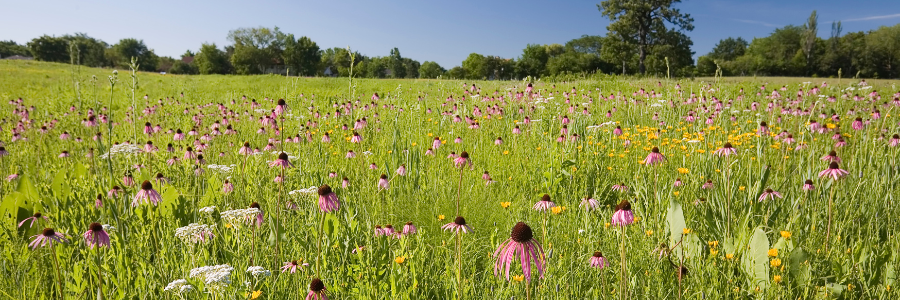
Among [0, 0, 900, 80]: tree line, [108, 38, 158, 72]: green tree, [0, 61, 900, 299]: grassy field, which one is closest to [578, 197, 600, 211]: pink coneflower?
[0, 61, 900, 299]: grassy field

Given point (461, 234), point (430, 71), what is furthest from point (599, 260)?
point (430, 71)

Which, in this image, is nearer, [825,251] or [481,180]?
[825,251]

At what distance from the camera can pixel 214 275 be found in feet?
4.50

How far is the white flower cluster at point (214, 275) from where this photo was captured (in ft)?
4.41

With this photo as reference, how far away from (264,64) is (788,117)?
256 ft

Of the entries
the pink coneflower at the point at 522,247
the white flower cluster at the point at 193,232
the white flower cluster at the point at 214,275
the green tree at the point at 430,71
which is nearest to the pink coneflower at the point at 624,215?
the pink coneflower at the point at 522,247

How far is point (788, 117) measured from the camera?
5637mm

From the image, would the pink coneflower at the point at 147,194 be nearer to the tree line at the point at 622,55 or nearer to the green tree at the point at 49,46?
the tree line at the point at 622,55

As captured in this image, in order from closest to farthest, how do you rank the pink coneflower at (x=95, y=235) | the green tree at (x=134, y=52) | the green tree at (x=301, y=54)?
the pink coneflower at (x=95, y=235) < the green tree at (x=301, y=54) < the green tree at (x=134, y=52)

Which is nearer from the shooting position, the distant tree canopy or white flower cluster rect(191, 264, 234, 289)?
white flower cluster rect(191, 264, 234, 289)

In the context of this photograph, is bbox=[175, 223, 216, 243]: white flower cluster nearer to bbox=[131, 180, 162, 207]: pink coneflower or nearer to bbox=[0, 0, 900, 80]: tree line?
bbox=[131, 180, 162, 207]: pink coneflower

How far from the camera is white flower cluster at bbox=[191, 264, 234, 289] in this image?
134 cm

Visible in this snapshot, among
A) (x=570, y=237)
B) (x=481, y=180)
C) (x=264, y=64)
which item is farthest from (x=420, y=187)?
(x=264, y=64)

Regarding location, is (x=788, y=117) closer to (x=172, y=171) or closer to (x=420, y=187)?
(x=420, y=187)
